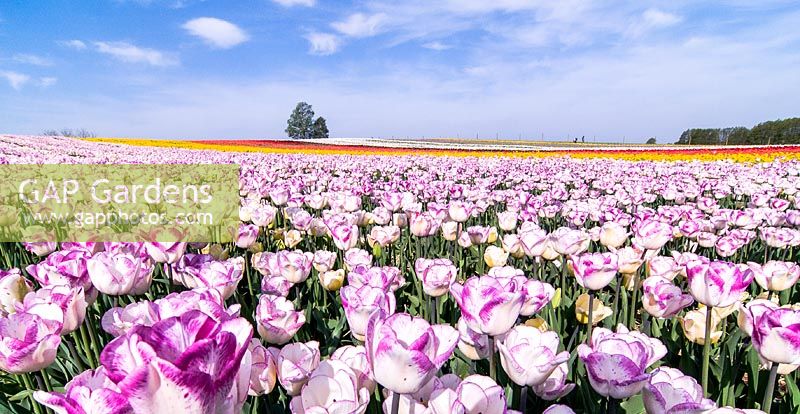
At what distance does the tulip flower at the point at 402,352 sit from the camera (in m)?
0.85

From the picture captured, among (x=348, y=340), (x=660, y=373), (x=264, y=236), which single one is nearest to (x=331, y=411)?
(x=660, y=373)

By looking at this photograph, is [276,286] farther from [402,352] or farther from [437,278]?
[402,352]

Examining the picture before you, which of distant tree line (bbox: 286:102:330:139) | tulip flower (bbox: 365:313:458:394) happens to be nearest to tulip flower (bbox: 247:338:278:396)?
tulip flower (bbox: 365:313:458:394)

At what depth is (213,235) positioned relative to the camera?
3469 mm

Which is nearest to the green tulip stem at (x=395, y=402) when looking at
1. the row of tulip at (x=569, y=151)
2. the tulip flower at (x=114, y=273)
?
the tulip flower at (x=114, y=273)

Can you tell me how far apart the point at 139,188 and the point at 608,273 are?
4.99 metres

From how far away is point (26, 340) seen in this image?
1147 millimetres

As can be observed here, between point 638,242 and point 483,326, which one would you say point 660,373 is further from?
point 638,242

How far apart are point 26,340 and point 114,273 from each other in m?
0.49

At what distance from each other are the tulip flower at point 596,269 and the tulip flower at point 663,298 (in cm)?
14

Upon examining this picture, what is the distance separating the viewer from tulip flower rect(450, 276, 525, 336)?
3.57 ft

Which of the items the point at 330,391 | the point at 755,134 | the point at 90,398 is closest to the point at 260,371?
the point at 330,391

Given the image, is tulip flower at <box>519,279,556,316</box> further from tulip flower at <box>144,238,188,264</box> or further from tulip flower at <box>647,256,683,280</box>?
tulip flower at <box>144,238,188,264</box>

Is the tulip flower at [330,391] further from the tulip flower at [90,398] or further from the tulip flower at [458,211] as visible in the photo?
the tulip flower at [458,211]
